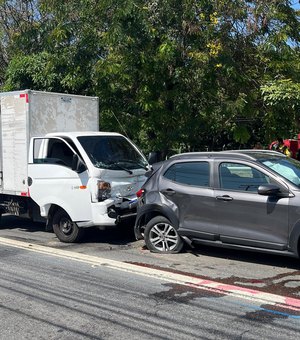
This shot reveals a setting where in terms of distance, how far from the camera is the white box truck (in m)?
8.48

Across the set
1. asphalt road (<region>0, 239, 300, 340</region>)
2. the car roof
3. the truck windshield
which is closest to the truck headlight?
the truck windshield

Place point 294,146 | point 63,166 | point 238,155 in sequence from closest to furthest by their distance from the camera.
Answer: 1. point 238,155
2. point 63,166
3. point 294,146

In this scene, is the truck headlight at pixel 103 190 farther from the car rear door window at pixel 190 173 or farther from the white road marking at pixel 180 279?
the car rear door window at pixel 190 173

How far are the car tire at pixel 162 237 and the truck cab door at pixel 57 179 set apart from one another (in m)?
1.23

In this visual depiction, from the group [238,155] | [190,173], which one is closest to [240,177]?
[238,155]

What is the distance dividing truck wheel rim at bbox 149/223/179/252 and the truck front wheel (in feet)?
5.24

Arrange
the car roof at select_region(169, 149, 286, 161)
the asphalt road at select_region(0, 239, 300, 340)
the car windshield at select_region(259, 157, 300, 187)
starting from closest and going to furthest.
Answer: the asphalt road at select_region(0, 239, 300, 340) < the car windshield at select_region(259, 157, 300, 187) < the car roof at select_region(169, 149, 286, 161)

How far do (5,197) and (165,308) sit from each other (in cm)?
595

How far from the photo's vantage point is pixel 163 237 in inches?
306

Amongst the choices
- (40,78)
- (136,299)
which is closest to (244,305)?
(136,299)

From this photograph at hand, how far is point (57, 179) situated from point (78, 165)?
607 mm

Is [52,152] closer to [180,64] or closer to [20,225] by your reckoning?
[20,225]

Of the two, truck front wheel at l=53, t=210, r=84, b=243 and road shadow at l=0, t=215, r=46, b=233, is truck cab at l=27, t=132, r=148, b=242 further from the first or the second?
road shadow at l=0, t=215, r=46, b=233

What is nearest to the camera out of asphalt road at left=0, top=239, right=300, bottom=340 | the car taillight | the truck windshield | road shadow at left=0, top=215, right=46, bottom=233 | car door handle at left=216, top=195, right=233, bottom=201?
asphalt road at left=0, top=239, right=300, bottom=340
